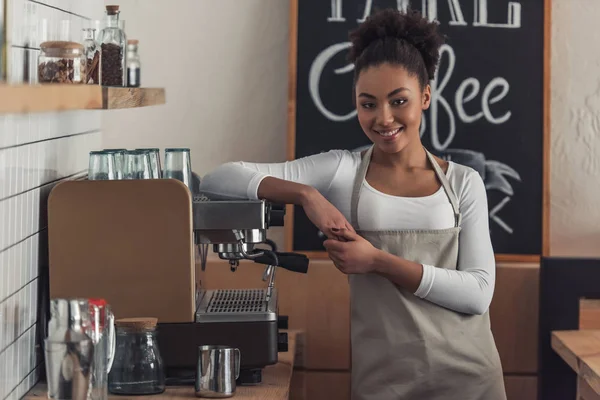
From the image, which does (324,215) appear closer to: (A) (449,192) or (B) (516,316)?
(A) (449,192)

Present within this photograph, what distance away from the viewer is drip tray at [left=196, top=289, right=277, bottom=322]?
193cm

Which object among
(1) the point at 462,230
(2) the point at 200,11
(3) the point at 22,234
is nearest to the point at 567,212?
(1) the point at 462,230

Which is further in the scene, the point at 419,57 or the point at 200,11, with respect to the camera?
the point at 200,11

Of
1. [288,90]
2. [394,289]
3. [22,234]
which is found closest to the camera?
[22,234]

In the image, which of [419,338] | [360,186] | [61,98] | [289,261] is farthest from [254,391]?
[61,98]

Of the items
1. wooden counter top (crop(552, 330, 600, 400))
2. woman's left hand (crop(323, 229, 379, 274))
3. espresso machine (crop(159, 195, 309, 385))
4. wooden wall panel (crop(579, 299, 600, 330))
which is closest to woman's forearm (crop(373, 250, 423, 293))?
woman's left hand (crop(323, 229, 379, 274))

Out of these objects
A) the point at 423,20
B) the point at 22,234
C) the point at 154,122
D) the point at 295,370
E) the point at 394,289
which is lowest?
the point at 295,370

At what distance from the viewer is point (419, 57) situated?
2068 millimetres

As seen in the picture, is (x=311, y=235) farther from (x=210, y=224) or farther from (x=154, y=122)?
(x=210, y=224)

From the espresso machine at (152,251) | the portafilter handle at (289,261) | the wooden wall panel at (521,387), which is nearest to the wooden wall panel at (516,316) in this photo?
the wooden wall panel at (521,387)

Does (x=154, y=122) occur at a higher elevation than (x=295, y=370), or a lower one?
higher

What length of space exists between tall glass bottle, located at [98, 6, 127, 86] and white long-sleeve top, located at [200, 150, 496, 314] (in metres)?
0.31

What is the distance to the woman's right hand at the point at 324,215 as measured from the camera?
6.46 feet

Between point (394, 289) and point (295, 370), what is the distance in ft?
2.49
